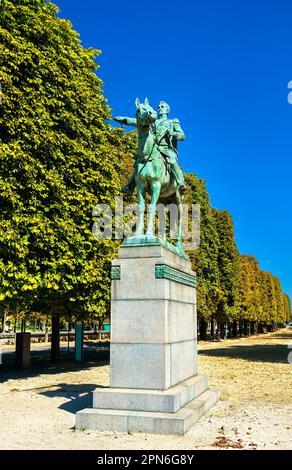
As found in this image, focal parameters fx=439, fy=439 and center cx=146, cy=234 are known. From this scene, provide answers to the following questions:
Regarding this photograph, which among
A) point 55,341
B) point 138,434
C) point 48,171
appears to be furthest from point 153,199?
point 55,341

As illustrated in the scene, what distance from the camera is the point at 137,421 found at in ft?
28.2

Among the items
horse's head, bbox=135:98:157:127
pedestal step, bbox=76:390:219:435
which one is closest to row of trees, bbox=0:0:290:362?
horse's head, bbox=135:98:157:127

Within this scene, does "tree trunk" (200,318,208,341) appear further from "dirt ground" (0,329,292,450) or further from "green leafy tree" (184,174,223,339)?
"dirt ground" (0,329,292,450)

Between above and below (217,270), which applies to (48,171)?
above

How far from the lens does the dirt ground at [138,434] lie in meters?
7.97

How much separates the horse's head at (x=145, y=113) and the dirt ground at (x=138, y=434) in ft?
22.5

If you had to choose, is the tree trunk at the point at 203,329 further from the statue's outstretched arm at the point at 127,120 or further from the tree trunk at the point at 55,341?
the statue's outstretched arm at the point at 127,120

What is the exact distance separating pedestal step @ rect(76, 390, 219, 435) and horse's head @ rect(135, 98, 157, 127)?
21.3 ft

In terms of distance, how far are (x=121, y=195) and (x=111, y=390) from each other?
43.2 ft

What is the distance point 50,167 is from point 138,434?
38.2 feet

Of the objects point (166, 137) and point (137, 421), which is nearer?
point (137, 421)

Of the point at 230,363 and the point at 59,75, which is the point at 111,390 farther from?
the point at 230,363

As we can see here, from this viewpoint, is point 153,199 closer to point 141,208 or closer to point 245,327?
point 141,208
